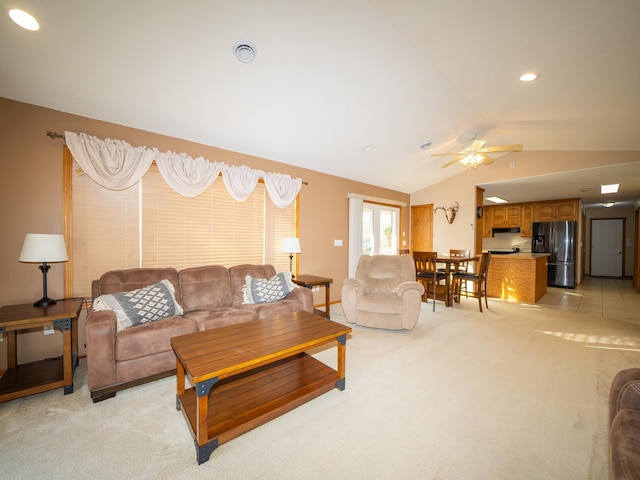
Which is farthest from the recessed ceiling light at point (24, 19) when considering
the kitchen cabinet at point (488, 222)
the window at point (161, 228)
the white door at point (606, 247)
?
the white door at point (606, 247)

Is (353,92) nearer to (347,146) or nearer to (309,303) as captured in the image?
(347,146)

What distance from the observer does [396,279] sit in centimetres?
399

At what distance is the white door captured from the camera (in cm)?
865

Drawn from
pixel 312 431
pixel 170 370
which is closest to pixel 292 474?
pixel 312 431

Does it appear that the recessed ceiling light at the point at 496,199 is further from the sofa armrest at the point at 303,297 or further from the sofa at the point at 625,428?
the sofa at the point at 625,428

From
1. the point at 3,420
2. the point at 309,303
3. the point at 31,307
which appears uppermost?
the point at 31,307

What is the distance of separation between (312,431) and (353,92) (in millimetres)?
3158

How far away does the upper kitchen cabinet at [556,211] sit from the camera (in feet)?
22.2

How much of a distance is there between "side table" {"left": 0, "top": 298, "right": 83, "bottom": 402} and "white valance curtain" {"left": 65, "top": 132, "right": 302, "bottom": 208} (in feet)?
4.18

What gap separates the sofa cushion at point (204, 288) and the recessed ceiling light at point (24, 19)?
7.34 feet

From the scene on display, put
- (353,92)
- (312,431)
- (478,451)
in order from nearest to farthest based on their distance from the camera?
(478,451), (312,431), (353,92)

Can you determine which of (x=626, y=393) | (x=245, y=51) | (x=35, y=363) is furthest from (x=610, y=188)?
(x=35, y=363)

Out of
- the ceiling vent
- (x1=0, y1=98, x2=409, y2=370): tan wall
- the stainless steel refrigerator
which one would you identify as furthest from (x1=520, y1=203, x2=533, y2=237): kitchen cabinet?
(x1=0, y1=98, x2=409, y2=370): tan wall

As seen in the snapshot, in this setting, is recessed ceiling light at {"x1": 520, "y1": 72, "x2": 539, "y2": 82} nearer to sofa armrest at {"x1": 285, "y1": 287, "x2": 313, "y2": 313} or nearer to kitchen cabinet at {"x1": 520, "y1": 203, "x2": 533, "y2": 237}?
sofa armrest at {"x1": 285, "y1": 287, "x2": 313, "y2": 313}
